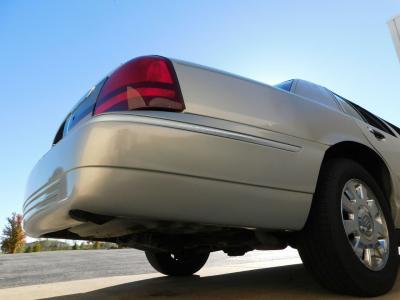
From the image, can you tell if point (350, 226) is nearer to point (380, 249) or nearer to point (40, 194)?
point (380, 249)

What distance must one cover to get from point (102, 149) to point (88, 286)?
2.20 metres

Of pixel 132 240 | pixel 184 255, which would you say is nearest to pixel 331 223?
pixel 132 240

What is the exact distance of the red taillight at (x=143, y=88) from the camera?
5.91ft

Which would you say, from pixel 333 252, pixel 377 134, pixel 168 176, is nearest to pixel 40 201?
pixel 168 176

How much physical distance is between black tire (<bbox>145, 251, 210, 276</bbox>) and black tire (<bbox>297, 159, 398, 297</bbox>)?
1.76m

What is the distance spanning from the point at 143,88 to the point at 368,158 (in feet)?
5.98

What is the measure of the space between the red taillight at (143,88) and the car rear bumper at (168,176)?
93mm

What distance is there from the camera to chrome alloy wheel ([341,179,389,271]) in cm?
227

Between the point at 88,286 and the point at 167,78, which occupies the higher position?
the point at 167,78

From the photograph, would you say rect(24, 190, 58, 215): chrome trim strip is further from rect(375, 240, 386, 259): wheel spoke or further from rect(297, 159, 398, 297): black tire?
rect(375, 240, 386, 259): wheel spoke

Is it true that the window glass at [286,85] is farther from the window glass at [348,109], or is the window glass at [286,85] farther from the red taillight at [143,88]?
the red taillight at [143,88]

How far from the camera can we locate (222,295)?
2.52m

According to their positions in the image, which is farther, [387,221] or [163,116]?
[387,221]

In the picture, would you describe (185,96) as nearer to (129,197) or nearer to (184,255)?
(129,197)
